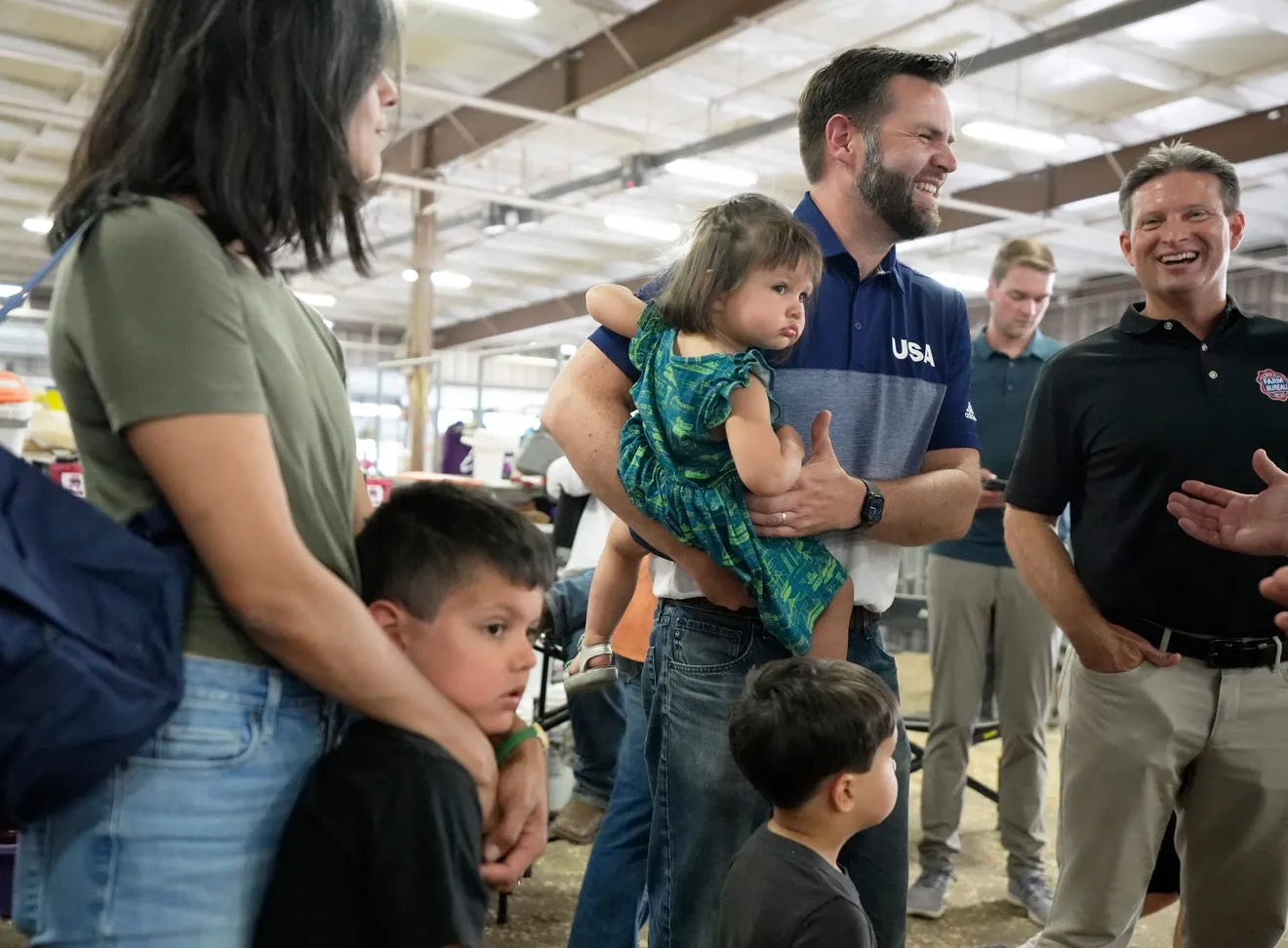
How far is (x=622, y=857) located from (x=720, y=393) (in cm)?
104

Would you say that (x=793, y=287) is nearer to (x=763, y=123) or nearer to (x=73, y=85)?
(x=763, y=123)

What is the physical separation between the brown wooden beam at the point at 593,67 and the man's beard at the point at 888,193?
189 inches

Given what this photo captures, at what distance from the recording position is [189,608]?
943 mm

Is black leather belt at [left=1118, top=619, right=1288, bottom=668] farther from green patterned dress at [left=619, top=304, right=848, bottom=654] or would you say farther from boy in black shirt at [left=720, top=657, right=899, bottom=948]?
green patterned dress at [left=619, top=304, right=848, bottom=654]

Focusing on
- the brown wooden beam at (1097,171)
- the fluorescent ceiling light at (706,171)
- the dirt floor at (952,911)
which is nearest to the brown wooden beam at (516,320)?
the brown wooden beam at (1097,171)

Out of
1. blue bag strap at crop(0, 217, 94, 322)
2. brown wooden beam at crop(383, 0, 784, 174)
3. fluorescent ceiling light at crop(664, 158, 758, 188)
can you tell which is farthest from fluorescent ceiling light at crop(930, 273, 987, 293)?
blue bag strap at crop(0, 217, 94, 322)

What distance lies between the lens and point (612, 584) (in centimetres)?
214

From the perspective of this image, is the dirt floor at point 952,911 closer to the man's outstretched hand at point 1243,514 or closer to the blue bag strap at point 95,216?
the man's outstretched hand at point 1243,514

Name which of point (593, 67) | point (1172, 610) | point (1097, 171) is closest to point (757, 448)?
point (1172, 610)

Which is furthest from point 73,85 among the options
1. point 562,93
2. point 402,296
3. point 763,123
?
point 402,296

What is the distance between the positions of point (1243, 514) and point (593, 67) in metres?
7.07

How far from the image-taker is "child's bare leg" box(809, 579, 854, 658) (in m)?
1.62

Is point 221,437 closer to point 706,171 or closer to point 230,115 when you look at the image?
point 230,115

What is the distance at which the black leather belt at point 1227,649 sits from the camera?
2113 millimetres
